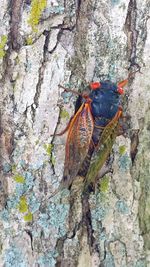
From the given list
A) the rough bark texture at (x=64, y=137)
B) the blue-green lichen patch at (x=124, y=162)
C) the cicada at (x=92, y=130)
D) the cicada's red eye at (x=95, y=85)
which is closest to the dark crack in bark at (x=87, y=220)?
the rough bark texture at (x=64, y=137)

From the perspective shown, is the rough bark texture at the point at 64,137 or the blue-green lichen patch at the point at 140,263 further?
the blue-green lichen patch at the point at 140,263

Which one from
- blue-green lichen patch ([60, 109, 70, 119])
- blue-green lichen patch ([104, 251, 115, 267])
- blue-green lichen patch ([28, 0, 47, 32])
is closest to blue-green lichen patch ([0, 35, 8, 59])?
blue-green lichen patch ([28, 0, 47, 32])

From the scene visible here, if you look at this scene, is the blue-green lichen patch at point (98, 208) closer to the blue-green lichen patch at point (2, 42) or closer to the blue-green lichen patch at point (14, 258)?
the blue-green lichen patch at point (14, 258)

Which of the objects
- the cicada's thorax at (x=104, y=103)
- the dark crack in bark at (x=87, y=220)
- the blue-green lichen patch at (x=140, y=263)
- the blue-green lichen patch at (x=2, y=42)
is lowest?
the blue-green lichen patch at (x=140, y=263)

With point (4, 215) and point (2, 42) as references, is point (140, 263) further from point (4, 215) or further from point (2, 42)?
point (2, 42)

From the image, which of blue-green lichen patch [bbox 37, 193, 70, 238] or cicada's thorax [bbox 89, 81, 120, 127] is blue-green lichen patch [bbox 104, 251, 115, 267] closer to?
blue-green lichen patch [bbox 37, 193, 70, 238]

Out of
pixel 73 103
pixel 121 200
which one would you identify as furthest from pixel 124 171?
pixel 73 103
